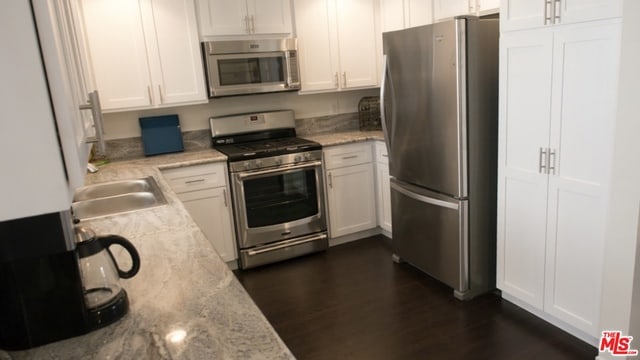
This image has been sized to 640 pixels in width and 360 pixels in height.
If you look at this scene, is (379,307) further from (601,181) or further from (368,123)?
(368,123)

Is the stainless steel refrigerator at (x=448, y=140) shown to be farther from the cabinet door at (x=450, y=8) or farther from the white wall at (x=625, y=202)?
the white wall at (x=625, y=202)

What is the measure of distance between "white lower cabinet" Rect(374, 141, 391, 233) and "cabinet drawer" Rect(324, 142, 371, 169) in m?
0.10

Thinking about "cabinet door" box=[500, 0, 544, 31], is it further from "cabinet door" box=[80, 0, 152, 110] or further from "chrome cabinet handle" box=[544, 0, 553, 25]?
"cabinet door" box=[80, 0, 152, 110]

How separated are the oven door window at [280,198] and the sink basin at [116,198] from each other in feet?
2.80

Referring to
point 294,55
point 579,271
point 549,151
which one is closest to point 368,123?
point 294,55

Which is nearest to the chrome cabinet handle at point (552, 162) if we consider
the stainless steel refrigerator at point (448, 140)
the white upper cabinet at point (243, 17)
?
the stainless steel refrigerator at point (448, 140)

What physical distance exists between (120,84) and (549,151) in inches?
111

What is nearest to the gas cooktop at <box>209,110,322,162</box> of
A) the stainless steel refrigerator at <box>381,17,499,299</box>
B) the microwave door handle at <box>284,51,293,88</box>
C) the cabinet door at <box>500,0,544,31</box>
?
the microwave door handle at <box>284,51,293,88</box>

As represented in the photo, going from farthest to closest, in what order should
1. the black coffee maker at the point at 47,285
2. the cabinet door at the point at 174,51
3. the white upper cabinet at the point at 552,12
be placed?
the cabinet door at the point at 174,51 < the white upper cabinet at the point at 552,12 < the black coffee maker at the point at 47,285

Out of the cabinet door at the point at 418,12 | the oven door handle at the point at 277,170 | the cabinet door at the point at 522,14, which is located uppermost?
the cabinet door at the point at 418,12

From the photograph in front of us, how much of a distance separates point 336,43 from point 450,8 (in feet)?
3.54

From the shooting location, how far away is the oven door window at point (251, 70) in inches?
139

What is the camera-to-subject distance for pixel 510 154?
2549mm

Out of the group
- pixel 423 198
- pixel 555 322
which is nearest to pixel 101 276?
pixel 423 198
